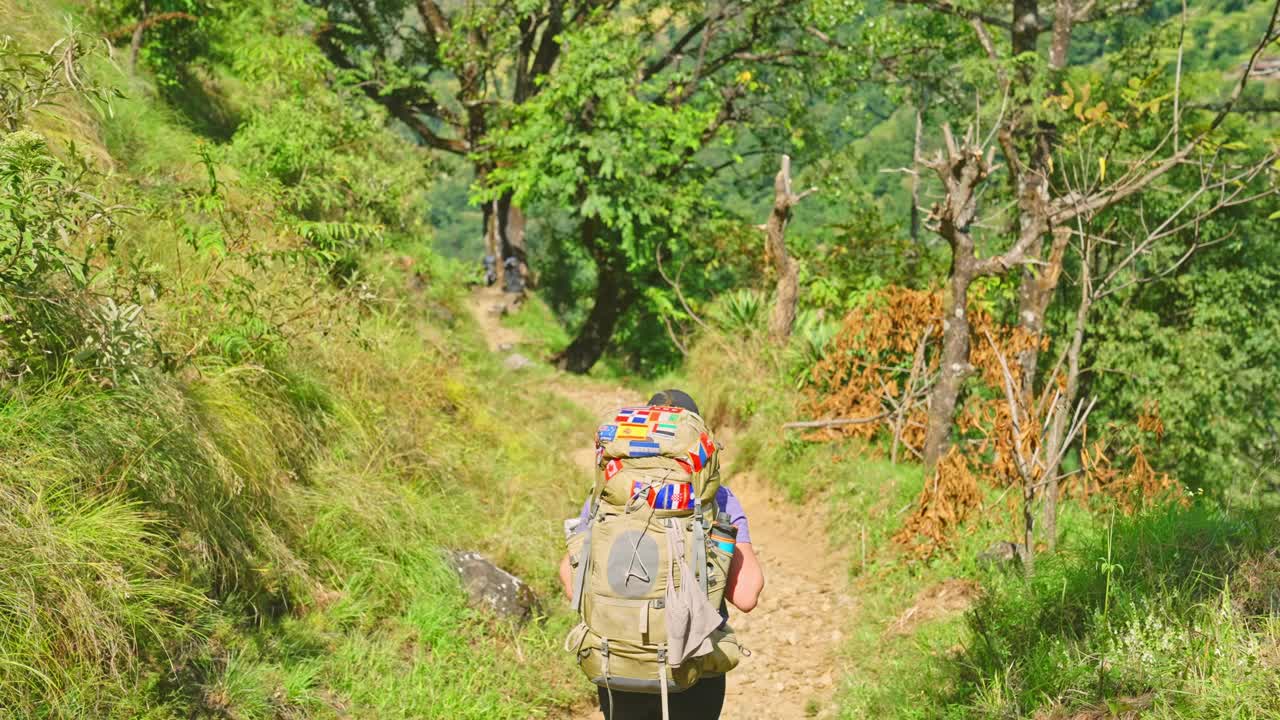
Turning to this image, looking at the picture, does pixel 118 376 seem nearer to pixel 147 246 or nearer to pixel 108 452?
pixel 108 452

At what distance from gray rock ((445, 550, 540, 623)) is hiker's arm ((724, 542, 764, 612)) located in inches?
103

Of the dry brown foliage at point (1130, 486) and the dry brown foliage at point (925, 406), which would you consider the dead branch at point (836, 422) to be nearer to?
the dry brown foliage at point (925, 406)

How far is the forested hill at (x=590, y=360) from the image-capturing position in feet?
12.7

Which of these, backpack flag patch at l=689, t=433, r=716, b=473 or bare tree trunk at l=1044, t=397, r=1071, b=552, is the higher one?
backpack flag patch at l=689, t=433, r=716, b=473

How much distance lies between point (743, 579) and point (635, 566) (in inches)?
18.2

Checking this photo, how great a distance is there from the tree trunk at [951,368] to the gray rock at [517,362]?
767 centimetres

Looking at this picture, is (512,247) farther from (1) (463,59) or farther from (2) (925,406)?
(2) (925,406)

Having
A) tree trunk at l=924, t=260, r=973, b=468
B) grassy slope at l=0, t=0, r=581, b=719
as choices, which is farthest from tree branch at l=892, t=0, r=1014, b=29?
grassy slope at l=0, t=0, r=581, b=719

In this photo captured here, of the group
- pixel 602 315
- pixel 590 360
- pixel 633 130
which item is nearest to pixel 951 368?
pixel 633 130

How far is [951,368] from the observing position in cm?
786

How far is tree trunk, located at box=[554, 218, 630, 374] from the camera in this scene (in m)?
14.8

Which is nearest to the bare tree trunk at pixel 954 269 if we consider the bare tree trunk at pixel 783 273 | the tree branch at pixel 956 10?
the bare tree trunk at pixel 783 273

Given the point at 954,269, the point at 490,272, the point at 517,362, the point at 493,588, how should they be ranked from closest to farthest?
the point at 493,588 < the point at 954,269 < the point at 517,362 < the point at 490,272

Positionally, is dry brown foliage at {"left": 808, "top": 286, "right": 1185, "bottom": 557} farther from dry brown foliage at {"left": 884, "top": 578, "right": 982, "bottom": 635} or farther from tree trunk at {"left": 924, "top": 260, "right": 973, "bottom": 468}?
dry brown foliage at {"left": 884, "top": 578, "right": 982, "bottom": 635}
